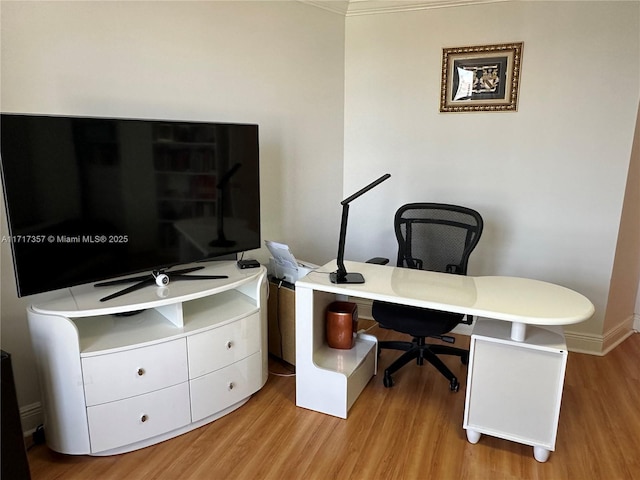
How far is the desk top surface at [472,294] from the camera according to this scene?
1870 mm

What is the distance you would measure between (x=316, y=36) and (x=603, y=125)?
2.01 m

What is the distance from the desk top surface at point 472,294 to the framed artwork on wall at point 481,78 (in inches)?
55.1

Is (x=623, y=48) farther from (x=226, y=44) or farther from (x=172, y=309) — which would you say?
(x=172, y=309)

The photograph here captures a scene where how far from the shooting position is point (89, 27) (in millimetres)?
2129

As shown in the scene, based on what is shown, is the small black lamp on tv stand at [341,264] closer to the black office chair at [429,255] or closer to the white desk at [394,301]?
the white desk at [394,301]

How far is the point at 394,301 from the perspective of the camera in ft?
6.82

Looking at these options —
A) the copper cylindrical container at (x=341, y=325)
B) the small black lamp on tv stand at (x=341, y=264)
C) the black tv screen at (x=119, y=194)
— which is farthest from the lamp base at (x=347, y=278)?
the black tv screen at (x=119, y=194)

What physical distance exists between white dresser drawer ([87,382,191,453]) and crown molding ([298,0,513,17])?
2675 millimetres

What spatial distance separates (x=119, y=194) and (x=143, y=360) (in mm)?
768

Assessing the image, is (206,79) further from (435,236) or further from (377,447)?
(377,447)

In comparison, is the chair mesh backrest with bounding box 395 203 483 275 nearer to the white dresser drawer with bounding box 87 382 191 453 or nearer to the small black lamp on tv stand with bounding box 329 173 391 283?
the small black lamp on tv stand with bounding box 329 173 391 283

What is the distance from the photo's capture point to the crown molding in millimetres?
3064

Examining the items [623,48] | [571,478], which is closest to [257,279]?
[571,478]

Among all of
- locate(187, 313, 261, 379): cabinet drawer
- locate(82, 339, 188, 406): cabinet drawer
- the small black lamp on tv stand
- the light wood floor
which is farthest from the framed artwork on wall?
locate(82, 339, 188, 406): cabinet drawer
